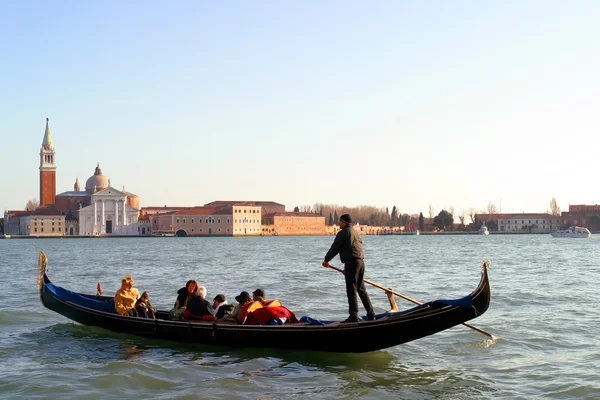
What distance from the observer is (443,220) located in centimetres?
11506

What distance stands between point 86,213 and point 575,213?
232 feet

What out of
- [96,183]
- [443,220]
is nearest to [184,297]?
[96,183]

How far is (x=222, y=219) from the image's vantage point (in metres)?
107

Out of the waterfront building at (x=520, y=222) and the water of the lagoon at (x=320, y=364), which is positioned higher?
the waterfront building at (x=520, y=222)

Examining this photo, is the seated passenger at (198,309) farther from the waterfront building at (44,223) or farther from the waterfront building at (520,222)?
the waterfront building at (520,222)

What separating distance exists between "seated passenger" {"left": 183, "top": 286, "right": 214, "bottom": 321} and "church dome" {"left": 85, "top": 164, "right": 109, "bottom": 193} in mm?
100151

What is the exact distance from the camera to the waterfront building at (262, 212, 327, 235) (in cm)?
11312

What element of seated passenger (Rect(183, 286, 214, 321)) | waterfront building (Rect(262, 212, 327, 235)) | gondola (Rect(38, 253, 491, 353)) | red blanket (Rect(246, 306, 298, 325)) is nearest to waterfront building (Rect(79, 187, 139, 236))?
waterfront building (Rect(262, 212, 327, 235))

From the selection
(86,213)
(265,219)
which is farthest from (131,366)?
(265,219)

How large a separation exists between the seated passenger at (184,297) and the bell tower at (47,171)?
100755 mm

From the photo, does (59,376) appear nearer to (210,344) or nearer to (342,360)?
(210,344)

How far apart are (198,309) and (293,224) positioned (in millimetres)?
106679

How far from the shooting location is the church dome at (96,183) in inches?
4168

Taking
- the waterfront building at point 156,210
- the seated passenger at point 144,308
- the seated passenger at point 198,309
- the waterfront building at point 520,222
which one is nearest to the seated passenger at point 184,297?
the seated passenger at point 198,309
